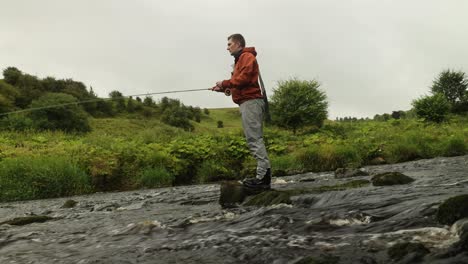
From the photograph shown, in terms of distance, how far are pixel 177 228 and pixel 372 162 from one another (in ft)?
54.4

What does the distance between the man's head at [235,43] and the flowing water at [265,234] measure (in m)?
3.06

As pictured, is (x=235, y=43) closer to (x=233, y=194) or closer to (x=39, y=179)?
(x=233, y=194)

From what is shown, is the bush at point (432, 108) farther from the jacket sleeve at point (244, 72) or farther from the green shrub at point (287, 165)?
the jacket sleeve at point (244, 72)

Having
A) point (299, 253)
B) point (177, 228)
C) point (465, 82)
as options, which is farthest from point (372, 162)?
point (465, 82)

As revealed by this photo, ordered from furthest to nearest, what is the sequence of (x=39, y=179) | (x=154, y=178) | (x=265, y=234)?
(x=154, y=178) < (x=39, y=179) < (x=265, y=234)

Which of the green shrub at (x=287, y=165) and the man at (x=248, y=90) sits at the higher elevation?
the man at (x=248, y=90)

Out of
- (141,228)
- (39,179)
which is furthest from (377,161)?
(141,228)

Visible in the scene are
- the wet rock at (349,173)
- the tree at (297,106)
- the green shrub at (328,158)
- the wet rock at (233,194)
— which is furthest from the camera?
the tree at (297,106)

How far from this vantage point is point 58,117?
4550 cm

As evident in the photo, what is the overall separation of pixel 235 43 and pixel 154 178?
36.0 feet

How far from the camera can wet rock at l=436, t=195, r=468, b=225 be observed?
4355 millimetres

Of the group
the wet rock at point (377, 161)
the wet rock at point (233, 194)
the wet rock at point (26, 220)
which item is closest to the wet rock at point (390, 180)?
the wet rock at point (233, 194)

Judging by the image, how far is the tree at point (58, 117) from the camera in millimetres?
42797

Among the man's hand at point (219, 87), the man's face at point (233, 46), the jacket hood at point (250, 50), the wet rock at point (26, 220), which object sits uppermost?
Answer: the man's face at point (233, 46)
